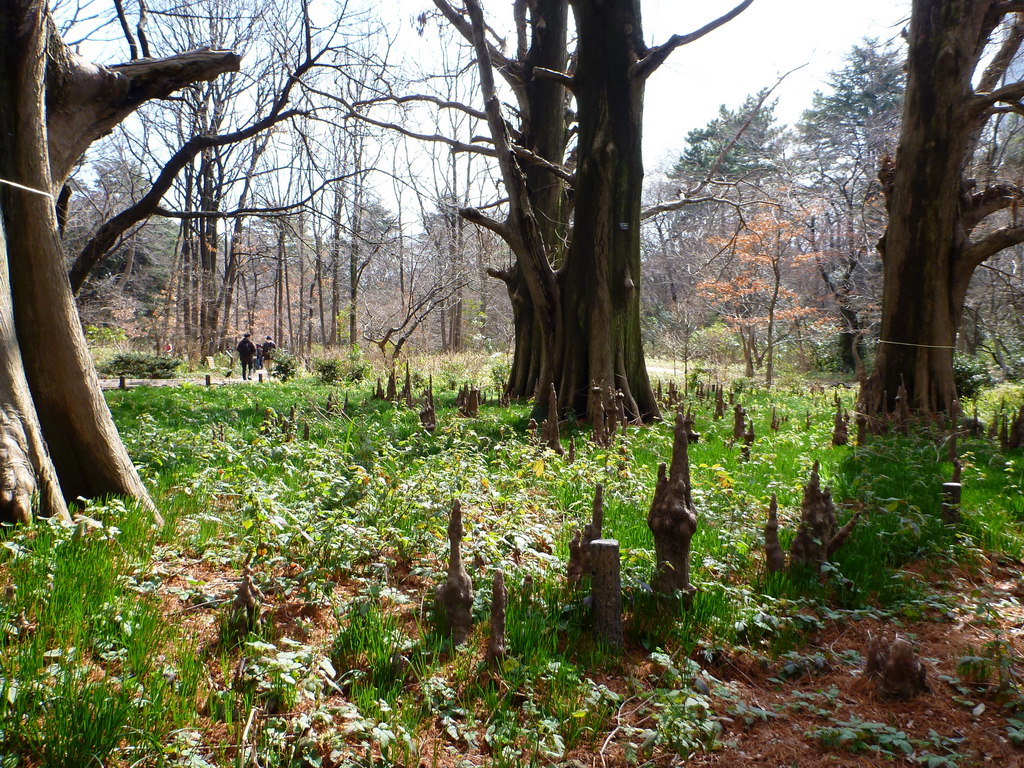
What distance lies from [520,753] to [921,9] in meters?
11.6

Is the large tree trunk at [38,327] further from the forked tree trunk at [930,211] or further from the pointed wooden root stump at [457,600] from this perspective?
the forked tree trunk at [930,211]

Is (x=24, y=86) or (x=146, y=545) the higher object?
(x=24, y=86)

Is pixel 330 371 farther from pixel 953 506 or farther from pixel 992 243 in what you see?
pixel 953 506

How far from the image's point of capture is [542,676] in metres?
2.46

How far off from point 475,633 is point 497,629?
0.31 meters

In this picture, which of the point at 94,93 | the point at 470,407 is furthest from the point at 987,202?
the point at 94,93

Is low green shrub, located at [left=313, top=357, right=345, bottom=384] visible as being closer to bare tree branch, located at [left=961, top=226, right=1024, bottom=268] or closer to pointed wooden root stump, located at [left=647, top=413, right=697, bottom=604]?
bare tree branch, located at [left=961, top=226, right=1024, bottom=268]

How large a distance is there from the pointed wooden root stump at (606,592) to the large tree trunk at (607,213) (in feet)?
18.8

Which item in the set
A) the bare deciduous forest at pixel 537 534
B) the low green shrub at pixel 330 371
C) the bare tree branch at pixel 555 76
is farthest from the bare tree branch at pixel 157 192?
the low green shrub at pixel 330 371

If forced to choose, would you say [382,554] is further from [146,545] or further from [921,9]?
[921,9]

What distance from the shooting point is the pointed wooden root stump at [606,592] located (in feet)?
8.89

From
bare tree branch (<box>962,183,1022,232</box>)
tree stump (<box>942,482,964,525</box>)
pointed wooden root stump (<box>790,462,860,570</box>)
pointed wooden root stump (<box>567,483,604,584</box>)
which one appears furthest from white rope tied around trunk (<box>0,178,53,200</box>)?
bare tree branch (<box>962,183,1022,232</box>)

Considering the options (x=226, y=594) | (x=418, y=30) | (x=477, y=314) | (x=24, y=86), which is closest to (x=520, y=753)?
(x=226, y=594)

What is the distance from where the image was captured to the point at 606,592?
2.74 metres
